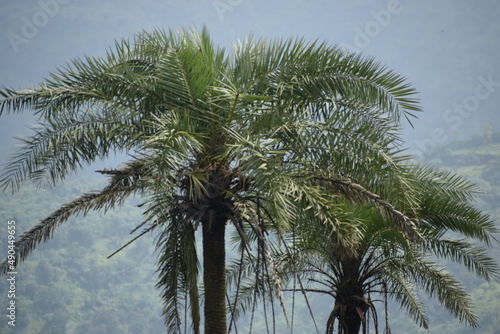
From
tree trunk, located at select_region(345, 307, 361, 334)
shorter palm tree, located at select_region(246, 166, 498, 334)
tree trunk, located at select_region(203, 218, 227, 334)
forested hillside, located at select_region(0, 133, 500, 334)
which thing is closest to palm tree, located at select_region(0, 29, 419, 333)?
tree trunk, located at select_region(203, 218, 227, 334)

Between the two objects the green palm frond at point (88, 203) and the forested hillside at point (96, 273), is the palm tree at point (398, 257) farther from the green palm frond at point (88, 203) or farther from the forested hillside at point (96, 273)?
the forested hillside at point (96, 273)

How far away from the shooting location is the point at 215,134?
29.5ft

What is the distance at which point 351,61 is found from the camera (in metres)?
9.22

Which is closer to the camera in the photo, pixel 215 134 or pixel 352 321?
pixel 215 134

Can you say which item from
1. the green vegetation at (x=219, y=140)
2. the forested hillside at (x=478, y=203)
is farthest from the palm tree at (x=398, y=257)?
the forested hillside at (x=478, y=203)

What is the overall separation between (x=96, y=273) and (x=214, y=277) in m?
110

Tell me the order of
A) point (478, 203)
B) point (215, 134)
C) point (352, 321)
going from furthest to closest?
point (478, 203) < point (352, 321) < point (215, 134)

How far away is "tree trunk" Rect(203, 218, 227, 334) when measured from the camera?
916cm

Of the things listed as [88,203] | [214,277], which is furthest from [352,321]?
[88,203]

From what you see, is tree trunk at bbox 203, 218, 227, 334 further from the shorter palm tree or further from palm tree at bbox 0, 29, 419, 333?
the shorter palm tree

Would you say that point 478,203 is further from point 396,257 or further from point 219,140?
point 219,140

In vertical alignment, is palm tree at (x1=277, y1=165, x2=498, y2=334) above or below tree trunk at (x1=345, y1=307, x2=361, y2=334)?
above

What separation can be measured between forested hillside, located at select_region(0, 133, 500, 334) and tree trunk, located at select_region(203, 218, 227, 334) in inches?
3422

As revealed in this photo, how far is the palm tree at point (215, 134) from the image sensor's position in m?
8.71
